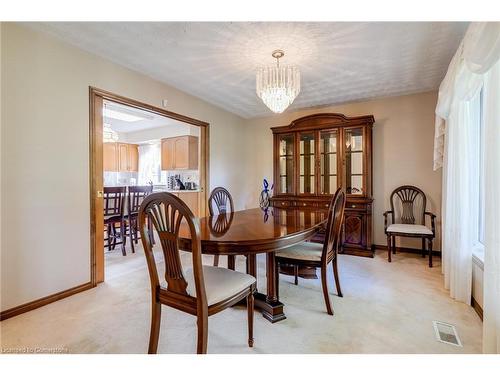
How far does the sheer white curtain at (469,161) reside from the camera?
1.36 meters

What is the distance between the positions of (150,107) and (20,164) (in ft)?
4.80

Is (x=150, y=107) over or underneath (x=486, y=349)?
over

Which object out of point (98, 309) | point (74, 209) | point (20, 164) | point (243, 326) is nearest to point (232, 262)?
point (243, 326)

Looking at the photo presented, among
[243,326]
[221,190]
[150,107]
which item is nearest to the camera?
[243,326]

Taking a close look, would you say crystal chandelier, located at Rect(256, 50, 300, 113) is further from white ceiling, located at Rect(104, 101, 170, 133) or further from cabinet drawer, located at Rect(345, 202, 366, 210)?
white ceiling, located at Rect(104, 101, 170, 133)

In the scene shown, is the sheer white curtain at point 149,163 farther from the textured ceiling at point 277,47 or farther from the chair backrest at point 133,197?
the textured ceiling at point 277,47

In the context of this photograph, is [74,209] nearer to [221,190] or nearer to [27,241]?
[27,241]

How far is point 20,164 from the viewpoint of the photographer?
1973 millimetres

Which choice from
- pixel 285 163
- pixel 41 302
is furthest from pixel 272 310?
pixel 285 163

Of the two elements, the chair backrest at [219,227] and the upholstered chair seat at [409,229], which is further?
the upholstered chair seat at [409,229]

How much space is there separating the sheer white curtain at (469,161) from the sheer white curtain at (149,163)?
582 cm

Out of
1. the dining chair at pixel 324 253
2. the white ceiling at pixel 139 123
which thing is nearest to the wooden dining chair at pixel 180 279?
the dining chair at pixel 324 253
